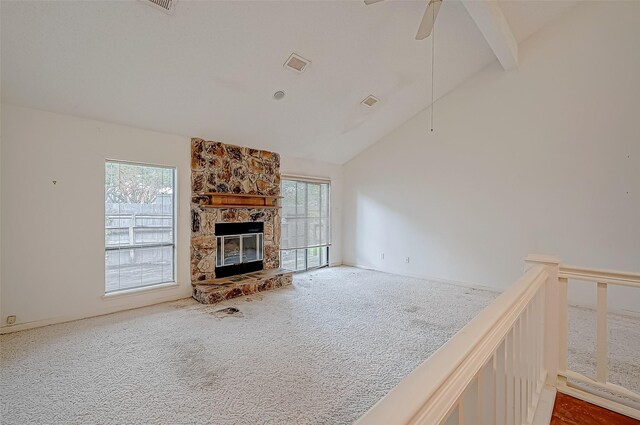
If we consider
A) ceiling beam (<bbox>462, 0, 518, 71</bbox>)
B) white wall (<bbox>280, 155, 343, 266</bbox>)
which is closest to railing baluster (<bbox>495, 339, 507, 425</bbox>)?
ceiling beam (<bbox>462, 0, 518, 71</bbox>)

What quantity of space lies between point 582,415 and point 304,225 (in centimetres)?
488

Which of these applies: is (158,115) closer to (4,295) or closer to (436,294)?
(4,295)

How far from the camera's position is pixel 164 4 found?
8.03 ft

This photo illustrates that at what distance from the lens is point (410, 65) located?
412cm

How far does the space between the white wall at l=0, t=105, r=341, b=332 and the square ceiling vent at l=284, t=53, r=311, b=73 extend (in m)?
2.19

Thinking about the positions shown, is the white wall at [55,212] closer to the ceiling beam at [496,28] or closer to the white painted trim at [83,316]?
the white painted trim at [83,316]

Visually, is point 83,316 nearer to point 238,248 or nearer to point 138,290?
point 138,290

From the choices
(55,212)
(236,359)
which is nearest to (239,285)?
(236,359)

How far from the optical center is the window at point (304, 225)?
579cm

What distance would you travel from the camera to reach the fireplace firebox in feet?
15.4

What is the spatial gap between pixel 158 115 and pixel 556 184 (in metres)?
5.61

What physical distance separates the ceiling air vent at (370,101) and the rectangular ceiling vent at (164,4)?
2896 mm

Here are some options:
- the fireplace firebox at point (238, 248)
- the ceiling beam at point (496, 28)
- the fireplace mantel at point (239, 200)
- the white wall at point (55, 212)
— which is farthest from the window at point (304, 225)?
the ceiling beam at point (496, 28)

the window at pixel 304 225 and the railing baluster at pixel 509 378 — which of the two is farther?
the window at pixel 304 225
